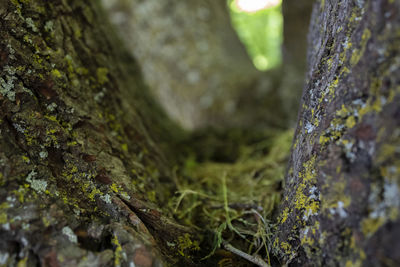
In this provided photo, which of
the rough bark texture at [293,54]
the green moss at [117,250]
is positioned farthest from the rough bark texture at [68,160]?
the rough bark texture at [293,54]

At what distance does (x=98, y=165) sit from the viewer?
0.78m

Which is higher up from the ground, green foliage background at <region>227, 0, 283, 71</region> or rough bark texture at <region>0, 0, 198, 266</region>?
green foliage background at <region>227, 0, 283, 71</region>

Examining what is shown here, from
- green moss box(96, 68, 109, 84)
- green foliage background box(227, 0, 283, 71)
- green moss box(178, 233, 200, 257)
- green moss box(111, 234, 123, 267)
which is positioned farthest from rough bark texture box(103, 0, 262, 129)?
green foliage background box(227, 0, 283, 71)

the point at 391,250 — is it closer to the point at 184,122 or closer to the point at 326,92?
the point at 326,92

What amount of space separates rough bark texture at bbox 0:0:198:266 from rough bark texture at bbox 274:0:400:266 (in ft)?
1.03

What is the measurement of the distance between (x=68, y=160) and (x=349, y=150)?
618mm

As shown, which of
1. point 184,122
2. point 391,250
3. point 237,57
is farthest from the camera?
point 237,57

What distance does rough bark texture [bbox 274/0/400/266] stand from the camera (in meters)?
0.50

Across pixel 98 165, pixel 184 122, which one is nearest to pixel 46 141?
pixel 98 165

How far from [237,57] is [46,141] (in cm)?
151

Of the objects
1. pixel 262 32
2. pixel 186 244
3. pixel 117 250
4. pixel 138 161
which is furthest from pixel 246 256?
pixel 262 32

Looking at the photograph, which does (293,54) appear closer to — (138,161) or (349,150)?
(138,161)

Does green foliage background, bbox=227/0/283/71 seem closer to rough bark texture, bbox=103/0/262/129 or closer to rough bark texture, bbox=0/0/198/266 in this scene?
rough bark texture, bbox=103/0/262/129

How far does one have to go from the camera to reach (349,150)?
0.59m
